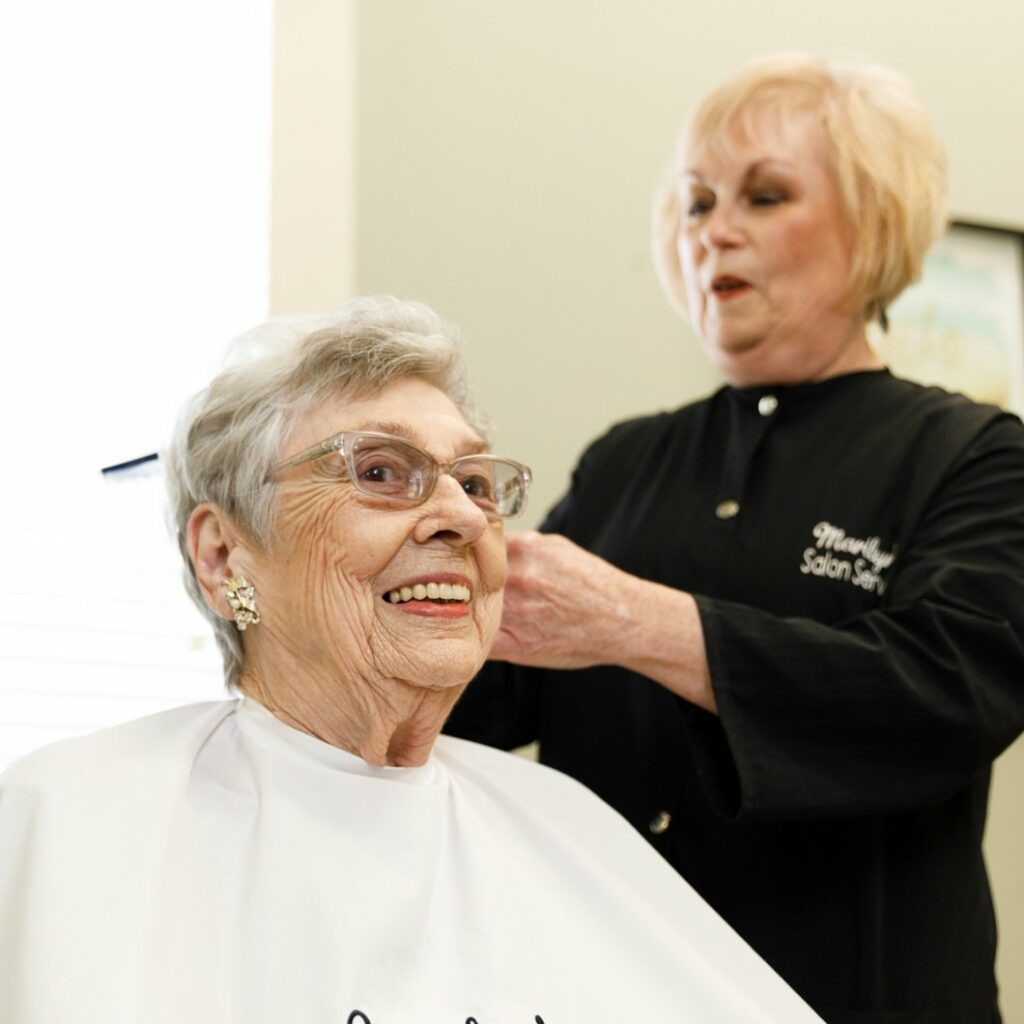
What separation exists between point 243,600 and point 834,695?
2.47 feet

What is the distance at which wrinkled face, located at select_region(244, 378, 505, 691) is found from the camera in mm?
1540

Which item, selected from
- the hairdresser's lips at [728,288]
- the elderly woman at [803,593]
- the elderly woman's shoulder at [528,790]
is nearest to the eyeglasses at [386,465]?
the elderly woman at [803,593]

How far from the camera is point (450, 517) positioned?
158 cm

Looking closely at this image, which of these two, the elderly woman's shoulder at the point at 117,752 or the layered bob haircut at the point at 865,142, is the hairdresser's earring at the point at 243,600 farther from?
the layered bob haircut at the point at 865,142

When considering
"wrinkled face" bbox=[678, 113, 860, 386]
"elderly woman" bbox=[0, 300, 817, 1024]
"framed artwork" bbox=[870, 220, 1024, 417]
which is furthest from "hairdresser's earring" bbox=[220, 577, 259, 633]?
"framed artwork" bbox=[870, 220, 1024, 417]

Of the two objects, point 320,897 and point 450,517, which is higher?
point 450,517

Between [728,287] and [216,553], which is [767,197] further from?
[216,553]

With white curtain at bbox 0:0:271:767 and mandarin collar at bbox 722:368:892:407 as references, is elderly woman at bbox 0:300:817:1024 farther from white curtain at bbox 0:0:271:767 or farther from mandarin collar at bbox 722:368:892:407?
mandarin collar at bbox 722:368:892:407

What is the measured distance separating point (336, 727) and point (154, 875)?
0.29 m

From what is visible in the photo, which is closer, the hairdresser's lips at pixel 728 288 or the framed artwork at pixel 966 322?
the hairdresser's lips at pixel 728 288

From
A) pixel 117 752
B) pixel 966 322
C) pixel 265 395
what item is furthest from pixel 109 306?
pixel 966 322

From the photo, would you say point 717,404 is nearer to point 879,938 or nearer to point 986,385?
point 879,938

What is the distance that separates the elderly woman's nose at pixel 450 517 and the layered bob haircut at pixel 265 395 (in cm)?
14

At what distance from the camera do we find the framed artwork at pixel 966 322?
3.07 m
